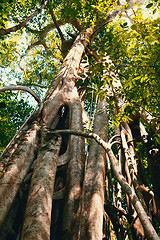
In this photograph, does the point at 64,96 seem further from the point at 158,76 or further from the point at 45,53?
the point at 45,53

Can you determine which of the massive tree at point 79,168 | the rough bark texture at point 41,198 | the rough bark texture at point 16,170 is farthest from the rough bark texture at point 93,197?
the rough bark texture at point 16,170

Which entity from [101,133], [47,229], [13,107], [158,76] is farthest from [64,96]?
[13,107]

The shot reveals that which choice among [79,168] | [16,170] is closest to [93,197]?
[79,168]

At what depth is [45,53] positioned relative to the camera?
10.3m

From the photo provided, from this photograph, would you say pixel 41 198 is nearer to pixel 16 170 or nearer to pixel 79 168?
pixel 16 170

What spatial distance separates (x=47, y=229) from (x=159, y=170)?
215 cm

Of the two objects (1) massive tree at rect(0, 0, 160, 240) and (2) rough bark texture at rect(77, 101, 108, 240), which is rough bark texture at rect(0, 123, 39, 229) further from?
(2) rough bark texture at rect(77, 101, 108, 240)

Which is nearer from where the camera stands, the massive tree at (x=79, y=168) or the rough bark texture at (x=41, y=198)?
the rough bark texture at (x=41, y=198)

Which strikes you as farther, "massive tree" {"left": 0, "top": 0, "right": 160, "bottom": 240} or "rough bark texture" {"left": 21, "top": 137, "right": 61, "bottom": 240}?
"massive tree" {"left": 0, "top": 0, "right": 160, "bottom": 240}

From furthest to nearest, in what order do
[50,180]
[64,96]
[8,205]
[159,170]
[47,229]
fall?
1. [64,96]
2. [159,170]
3. [50,180]
4. [8,205]
5. [47,229]

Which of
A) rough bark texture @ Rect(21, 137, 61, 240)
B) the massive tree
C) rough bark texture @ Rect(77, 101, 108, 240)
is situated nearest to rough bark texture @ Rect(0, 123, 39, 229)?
the massive tree

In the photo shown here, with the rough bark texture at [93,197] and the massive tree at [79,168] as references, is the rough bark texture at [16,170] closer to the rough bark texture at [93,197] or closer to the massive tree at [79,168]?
the massive tree at [79,168]

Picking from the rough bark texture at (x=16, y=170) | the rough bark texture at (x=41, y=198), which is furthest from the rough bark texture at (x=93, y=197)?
the rough bark texture at (x=16, y=170)

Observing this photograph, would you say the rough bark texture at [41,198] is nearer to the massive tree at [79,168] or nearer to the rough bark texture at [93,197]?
the massive tree at [79,168]
